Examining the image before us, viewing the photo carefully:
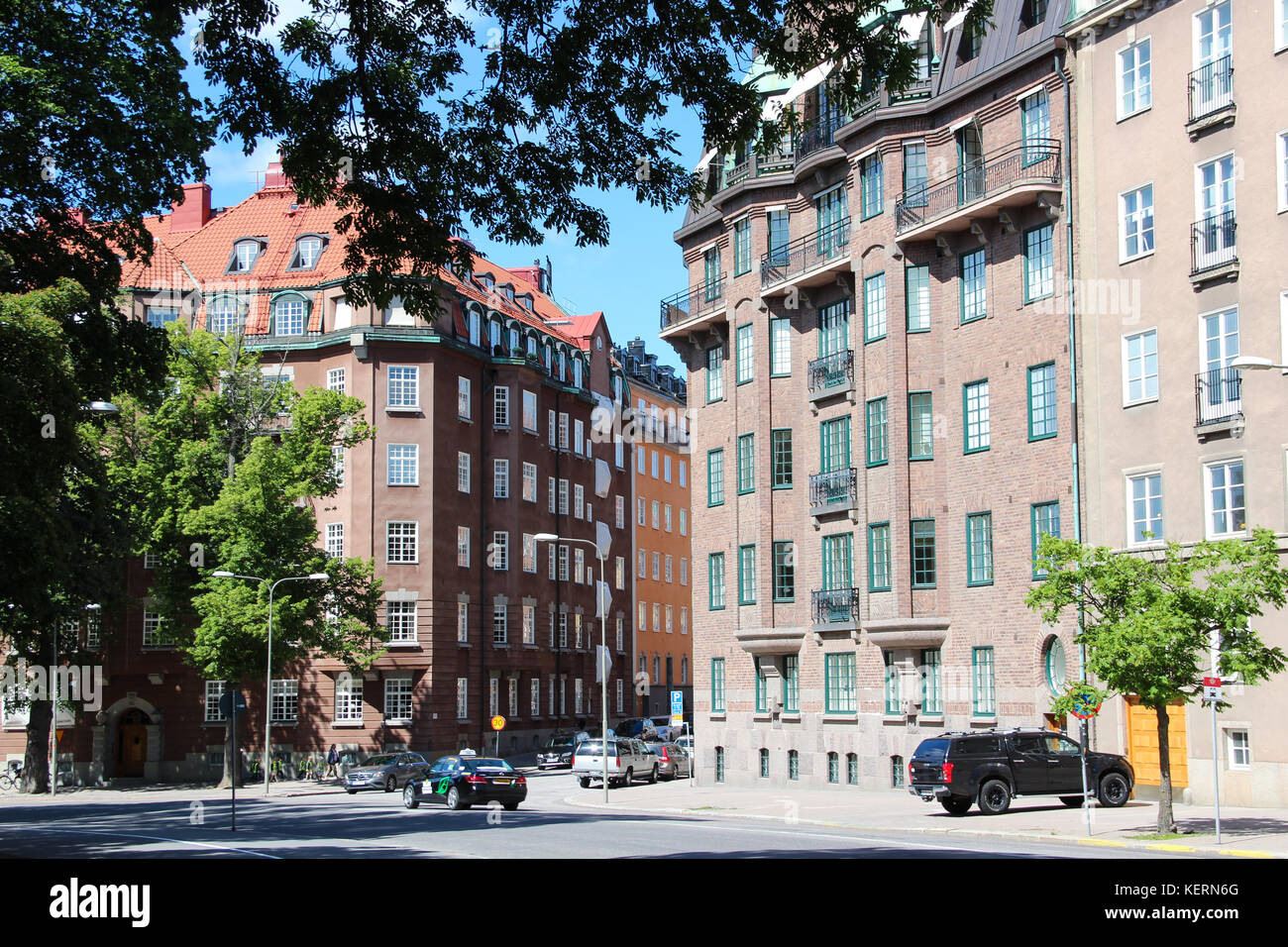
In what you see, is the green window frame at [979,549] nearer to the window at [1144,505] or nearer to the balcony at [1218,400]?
the window at [1144,505]

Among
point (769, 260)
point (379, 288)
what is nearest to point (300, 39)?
point (379, 288)

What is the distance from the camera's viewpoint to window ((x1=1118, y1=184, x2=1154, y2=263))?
109 ft

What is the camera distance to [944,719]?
37688mm

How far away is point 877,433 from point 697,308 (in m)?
10.5

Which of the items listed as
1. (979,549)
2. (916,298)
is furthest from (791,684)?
(916,298)

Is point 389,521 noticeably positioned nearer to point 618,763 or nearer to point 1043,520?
point 618,763

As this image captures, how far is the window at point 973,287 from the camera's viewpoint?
3791cm

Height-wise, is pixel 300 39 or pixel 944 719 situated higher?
pixel 300 39

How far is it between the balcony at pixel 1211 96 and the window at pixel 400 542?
39.2 metres

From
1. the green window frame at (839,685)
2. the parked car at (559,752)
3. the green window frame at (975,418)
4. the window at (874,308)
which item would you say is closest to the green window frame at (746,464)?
the window at (874,308)

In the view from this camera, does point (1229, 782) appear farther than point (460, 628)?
No

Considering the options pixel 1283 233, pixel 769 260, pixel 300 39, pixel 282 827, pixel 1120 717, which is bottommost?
pixel 282 827
